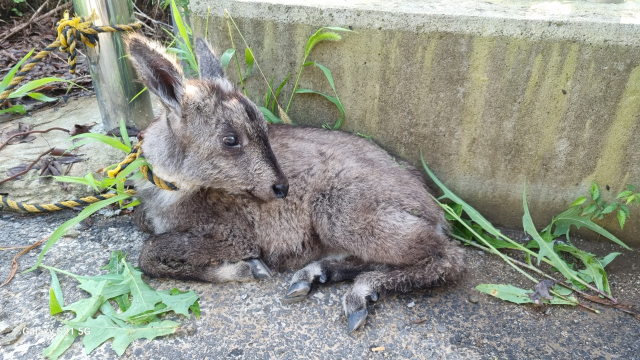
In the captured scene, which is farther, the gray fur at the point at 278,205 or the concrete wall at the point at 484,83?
the concrete wall at the point at 484,83

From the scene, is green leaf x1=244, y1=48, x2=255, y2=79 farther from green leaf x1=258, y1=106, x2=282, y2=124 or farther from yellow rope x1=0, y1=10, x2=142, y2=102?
yellow rope x1=0, y1=10, x2=142, y2=102

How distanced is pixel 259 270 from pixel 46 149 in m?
2.63

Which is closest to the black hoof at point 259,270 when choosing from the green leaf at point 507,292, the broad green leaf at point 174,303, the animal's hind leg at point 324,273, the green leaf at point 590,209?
the animal's hind leg at point 324,273

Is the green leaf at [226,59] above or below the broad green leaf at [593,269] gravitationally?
above

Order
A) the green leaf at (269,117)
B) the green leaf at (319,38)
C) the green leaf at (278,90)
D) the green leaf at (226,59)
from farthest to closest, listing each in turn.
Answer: the green leaf at (269,117), the green leaf at (278,90), the green leaf at (226,59), the green leaf at (319,38)

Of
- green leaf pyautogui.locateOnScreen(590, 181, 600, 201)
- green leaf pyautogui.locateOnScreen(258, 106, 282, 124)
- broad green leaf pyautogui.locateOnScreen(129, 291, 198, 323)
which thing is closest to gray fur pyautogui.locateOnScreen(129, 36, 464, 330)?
broad green leaf pyautogui.locateOnScreen(129, 291, 198, 323)

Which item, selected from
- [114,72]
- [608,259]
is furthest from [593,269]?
[114,72]

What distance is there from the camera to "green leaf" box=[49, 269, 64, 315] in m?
2.72

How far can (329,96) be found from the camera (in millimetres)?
3605

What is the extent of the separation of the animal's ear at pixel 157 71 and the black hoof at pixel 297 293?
4.65 ft

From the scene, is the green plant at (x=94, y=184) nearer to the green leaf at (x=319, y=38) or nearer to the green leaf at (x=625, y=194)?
the green leaf at (x=319, y=38)

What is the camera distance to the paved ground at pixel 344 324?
258 centimetres

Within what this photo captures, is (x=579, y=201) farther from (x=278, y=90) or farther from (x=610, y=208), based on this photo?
(x=278, y=90)

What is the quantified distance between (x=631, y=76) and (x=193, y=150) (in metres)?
3.01
